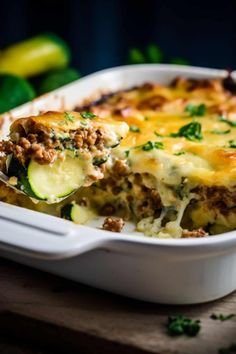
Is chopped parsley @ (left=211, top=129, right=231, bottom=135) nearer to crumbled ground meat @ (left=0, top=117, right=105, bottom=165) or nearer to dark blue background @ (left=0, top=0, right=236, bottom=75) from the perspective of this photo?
crumbled ground meat @ (left=0, top=117, right=105, bottom=165)

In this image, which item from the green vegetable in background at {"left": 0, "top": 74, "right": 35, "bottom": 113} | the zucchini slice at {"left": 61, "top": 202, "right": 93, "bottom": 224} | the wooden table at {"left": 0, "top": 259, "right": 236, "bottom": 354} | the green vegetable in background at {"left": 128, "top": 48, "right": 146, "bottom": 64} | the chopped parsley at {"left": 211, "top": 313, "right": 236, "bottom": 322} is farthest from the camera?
the green vegetable in background at {"left": 128, "top": 48, "right": 146, "bottom": 64}

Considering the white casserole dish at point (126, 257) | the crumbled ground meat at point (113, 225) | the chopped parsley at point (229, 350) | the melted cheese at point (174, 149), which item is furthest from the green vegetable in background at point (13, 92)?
the chopped parsley at point (229, 350)

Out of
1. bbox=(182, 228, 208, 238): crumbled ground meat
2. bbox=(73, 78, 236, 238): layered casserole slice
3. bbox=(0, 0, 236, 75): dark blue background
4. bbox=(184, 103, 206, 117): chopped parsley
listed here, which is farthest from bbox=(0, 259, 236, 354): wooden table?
bbox=(0, 0, 236, 75): dark blue background

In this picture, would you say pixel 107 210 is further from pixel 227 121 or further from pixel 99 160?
pixel 227 121

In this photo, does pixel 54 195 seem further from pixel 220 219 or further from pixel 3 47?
pixel 3 47

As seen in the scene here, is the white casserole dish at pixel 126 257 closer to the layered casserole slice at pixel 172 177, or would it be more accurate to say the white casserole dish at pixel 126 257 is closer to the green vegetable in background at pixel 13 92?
the layered casserole slice at pixel 172 177

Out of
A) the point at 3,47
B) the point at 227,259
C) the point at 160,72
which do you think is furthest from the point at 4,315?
the point at 3,47
